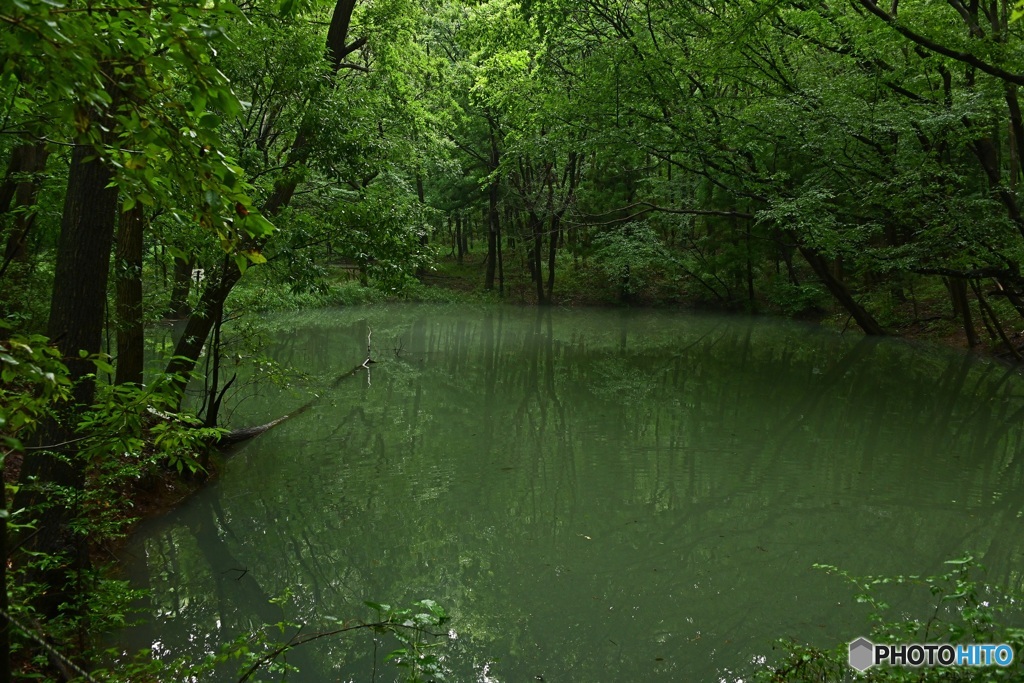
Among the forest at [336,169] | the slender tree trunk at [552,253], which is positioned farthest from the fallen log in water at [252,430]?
the slender tree trunk at [552,253]

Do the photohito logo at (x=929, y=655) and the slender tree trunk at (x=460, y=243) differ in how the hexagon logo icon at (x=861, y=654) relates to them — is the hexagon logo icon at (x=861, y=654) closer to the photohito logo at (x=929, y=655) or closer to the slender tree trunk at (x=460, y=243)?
the photohito logo at (x=929, y=655)

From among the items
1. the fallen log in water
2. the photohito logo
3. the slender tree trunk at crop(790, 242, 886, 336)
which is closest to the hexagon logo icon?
the photohito logo

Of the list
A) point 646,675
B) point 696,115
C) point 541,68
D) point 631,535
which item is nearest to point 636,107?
point 696,115

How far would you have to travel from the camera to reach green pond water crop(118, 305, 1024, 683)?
442 cm

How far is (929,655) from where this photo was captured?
130 inches

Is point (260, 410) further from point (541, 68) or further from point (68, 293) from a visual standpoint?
point (541, 68)

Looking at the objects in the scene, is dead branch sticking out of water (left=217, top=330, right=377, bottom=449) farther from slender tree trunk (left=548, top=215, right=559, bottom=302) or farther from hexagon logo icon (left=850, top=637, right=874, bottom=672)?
slender tree trunk (left=548, top=215, right=559, bottom=302)

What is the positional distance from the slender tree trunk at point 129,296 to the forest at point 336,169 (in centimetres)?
2

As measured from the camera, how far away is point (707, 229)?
88.7 ft

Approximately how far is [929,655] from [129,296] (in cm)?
654

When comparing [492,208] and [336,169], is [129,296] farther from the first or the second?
[492,208]

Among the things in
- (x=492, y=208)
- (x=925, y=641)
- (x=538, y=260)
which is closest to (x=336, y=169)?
(x=925, y=641)

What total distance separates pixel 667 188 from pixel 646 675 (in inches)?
793

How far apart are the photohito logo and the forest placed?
8.19 ft
